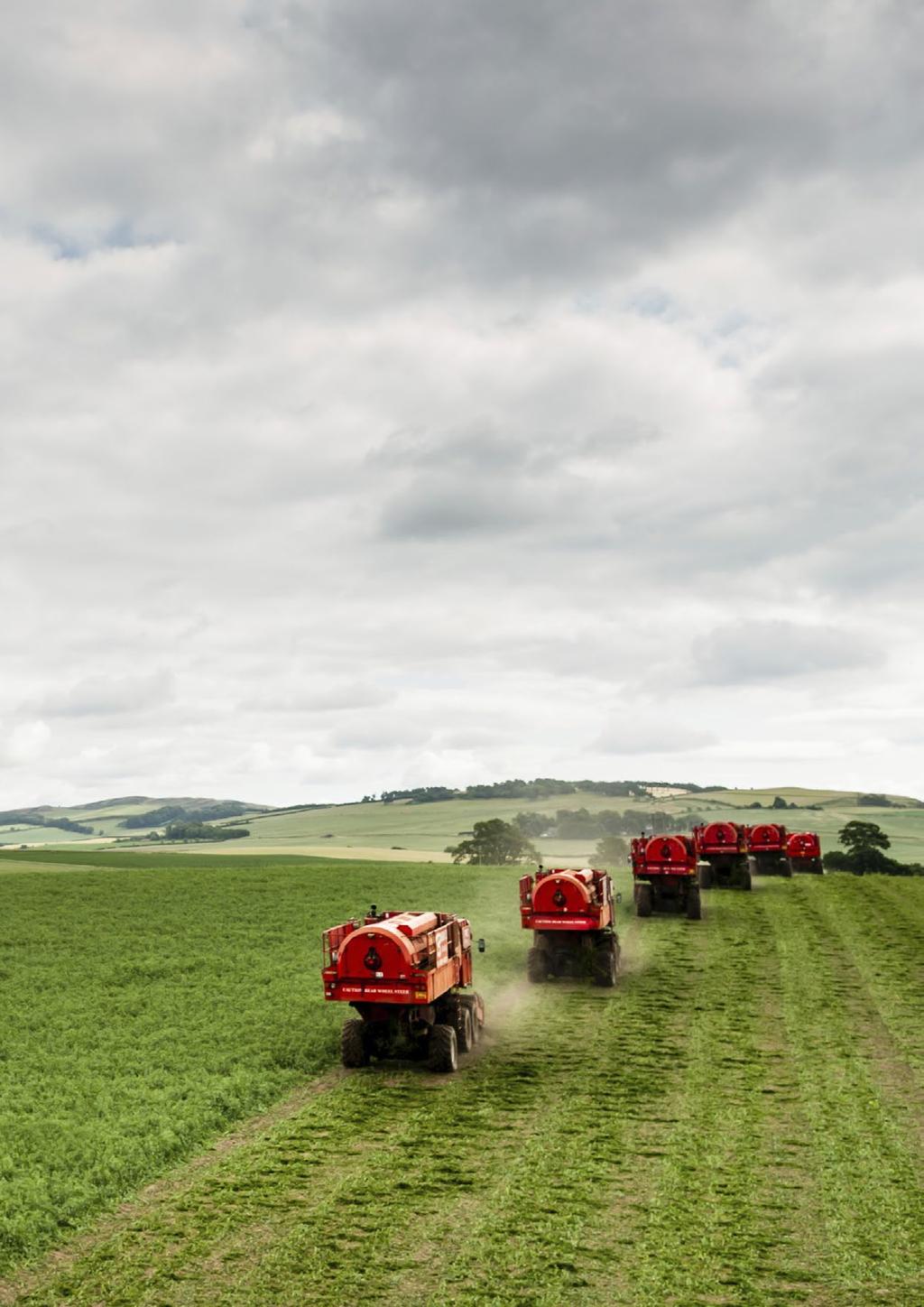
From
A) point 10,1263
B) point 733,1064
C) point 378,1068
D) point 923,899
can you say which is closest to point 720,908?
point 923,899

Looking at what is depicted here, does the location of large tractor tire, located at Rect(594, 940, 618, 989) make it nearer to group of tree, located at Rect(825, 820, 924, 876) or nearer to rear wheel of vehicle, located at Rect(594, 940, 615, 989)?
rear wheel of vehicle, located at Rect(594, 940, 615, 989)

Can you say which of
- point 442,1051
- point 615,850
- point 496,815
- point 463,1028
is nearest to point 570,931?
point 463,1028

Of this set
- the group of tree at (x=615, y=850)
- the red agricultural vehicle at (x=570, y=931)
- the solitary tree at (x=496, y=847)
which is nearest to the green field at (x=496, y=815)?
the solitary tree at (x=496, y=847)

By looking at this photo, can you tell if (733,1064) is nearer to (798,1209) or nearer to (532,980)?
(798,1209)

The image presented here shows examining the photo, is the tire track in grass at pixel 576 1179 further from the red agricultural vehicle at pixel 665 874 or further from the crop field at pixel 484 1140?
the red agricultural vehicle at pixel 665 874

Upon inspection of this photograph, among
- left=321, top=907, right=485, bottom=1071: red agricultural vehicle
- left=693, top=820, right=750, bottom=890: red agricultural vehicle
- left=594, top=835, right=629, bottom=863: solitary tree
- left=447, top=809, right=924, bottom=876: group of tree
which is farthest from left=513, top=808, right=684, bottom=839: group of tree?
left=321, top=907, right=485, bottom=1071: red agricultural vehicle

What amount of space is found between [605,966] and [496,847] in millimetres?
61851

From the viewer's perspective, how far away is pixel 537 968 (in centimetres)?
2503

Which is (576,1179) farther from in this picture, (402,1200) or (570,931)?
(570,931)

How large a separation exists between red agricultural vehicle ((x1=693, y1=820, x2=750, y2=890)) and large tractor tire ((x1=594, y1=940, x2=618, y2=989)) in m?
18.9

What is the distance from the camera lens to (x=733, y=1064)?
17.5 meters

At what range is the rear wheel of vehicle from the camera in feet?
79.5

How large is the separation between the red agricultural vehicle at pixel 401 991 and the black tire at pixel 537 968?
5.91 m

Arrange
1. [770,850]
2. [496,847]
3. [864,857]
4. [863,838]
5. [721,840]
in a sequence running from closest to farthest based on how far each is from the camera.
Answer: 1. [721,840]
2. [770,850]
3. [864,857]
4. [863,838]
5. [496,847]
